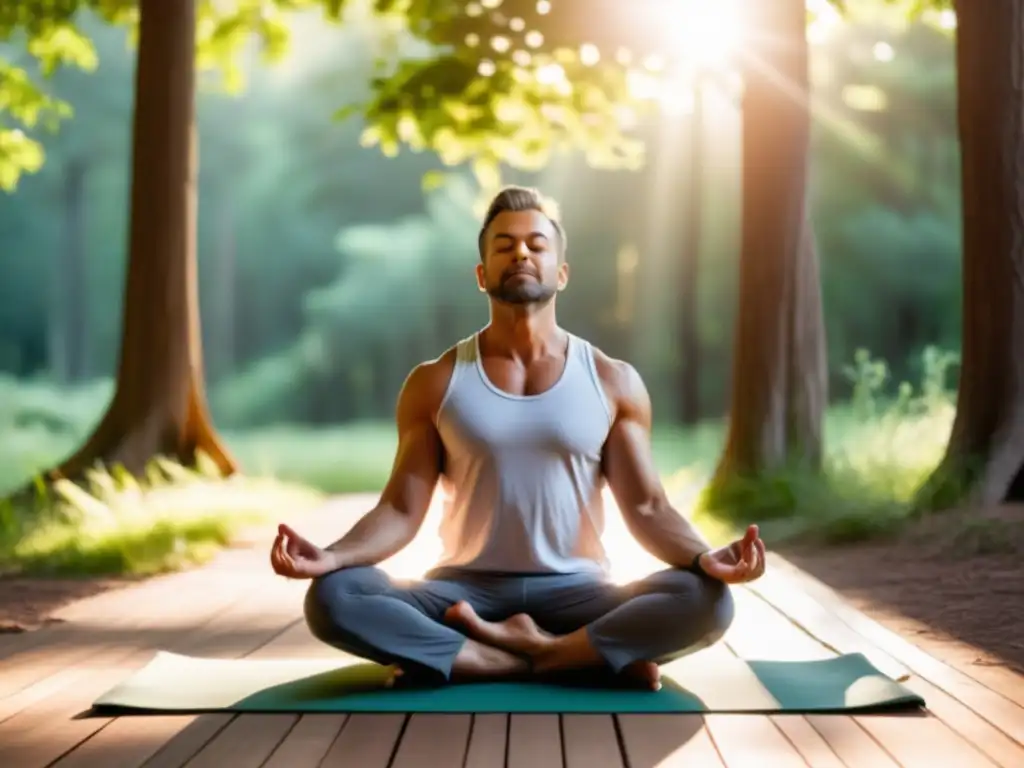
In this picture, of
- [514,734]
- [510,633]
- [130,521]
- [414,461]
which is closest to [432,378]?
[414,461]

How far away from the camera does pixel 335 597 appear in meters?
3.67

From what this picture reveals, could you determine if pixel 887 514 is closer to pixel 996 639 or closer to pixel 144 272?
pixel 996 639

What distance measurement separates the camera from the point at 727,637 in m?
4.80

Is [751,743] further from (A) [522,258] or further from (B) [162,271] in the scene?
(B) [162,271]

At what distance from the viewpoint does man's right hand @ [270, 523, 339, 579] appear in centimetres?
348

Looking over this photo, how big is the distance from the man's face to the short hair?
20mm

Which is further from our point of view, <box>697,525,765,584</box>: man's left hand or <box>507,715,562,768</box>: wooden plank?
Answer: <box>697,525,765,584</box>: man's left hand

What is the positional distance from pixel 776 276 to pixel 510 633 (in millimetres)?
6610

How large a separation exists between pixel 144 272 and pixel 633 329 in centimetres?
1670

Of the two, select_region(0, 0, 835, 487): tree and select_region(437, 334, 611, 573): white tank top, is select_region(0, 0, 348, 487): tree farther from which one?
select_region(437, 334, 611, 573): white tank top

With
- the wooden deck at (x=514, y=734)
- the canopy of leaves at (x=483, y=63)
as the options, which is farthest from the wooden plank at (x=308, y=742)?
the canopy of leaves at (x=483, y=63)

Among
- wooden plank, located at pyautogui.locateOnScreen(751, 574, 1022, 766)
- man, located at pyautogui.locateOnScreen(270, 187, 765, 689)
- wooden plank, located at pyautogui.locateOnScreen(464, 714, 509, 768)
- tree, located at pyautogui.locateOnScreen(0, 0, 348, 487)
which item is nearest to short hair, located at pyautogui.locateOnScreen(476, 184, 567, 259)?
man, located at pyautogui.locateOnScreen(270, 187, 765, 689)

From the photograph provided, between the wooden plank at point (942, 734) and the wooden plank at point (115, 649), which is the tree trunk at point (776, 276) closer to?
the wooden plank at point (115, 649)

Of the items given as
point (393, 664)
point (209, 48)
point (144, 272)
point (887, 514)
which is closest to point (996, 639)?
point (393, 664)
